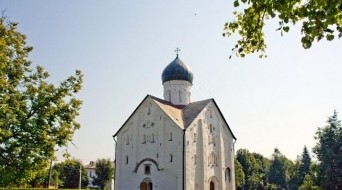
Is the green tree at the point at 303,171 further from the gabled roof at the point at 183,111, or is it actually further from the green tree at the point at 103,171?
the green tree at the point at 103,171

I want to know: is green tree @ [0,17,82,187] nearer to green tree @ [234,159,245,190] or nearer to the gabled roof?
the gabled roof

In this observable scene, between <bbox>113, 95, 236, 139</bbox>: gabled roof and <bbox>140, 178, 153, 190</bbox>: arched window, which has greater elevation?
<bbox>113, 95, 236, 139</bbox>: gabled roof

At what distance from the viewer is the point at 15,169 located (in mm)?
15523

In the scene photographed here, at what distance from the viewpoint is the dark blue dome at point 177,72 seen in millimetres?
37812

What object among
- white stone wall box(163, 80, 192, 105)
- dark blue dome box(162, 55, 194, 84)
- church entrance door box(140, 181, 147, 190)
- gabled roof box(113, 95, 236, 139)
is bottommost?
church entrance door box(140, 181, 147, 190)

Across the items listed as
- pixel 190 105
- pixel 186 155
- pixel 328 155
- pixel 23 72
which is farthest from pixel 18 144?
pixel 328 155

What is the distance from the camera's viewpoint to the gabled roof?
109 feet

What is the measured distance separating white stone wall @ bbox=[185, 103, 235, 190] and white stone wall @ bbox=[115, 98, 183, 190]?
4.17 ft

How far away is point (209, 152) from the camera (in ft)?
113

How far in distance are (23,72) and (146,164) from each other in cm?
1826

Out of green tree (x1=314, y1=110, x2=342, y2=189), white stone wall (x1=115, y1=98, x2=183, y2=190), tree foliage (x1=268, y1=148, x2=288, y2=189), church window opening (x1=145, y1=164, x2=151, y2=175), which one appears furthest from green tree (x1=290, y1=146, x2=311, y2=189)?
church window opening (x1=145, y1=164, x2=151, y2=175)

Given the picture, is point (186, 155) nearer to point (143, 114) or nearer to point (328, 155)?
point (143, 114)

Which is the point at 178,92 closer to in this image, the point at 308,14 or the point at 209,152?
the point at 209,152

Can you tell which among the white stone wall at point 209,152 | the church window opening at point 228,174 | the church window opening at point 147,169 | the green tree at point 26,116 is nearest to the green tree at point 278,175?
the white stone wall at point 209,152
